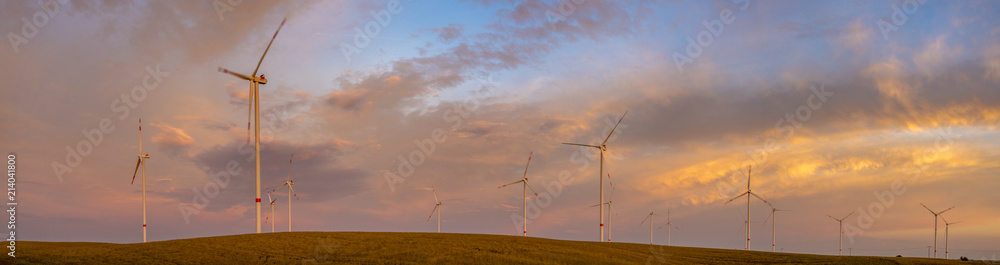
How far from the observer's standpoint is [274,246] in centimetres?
6209

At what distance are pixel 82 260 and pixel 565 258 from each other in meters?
43.8

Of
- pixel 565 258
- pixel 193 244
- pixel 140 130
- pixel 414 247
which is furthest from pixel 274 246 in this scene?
pixel 140 130

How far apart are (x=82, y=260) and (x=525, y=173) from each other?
274 ft

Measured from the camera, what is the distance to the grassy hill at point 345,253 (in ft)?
180

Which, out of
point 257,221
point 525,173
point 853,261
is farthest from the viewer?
point 525,173

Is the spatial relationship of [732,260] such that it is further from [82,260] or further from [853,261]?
[82,260]

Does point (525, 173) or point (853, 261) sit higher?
point (525, 173)

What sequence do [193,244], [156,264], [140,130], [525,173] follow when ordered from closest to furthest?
[156,264], [193,244], [140,130], [525,173]

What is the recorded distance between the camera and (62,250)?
59219 millimetres

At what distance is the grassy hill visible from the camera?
54781mm

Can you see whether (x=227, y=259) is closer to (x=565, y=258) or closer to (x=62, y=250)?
(x=62, y=250)

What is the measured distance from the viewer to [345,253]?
6003cm

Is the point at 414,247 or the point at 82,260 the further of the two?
the point at 414,247

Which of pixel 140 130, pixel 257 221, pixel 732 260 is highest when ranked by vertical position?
pixel 140 130
